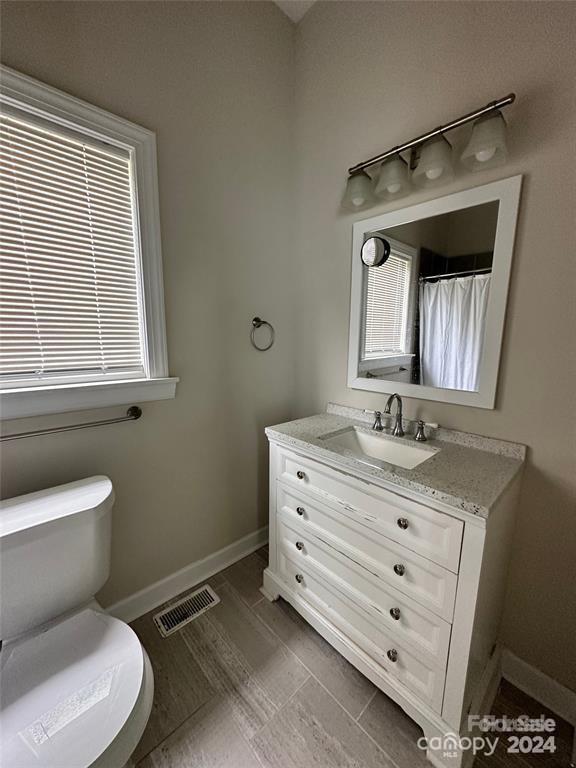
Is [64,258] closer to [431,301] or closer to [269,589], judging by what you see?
[431,301]

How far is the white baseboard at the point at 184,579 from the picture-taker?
1473 mm

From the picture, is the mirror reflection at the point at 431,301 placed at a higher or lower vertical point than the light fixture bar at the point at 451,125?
lower

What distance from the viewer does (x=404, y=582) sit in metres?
1.04

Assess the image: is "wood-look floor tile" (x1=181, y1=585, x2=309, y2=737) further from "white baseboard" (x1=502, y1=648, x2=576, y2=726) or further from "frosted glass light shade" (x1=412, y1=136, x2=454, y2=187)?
"frosted glass light shade" (x1=412, y1=136, x2=454, y2=187)

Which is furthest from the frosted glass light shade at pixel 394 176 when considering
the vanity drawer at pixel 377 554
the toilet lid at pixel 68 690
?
the toilet lid at pixel 68 690

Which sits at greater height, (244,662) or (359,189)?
(359,189)

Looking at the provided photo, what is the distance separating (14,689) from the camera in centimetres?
79

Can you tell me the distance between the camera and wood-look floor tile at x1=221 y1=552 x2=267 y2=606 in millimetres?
1634

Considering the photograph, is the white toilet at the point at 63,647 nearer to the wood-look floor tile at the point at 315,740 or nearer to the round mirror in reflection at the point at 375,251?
the wood-look floor tile at the point at 315,740

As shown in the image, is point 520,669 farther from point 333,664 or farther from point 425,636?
point 333,664

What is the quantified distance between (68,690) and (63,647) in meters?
0.14

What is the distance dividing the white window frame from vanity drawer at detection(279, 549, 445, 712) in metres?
1.09

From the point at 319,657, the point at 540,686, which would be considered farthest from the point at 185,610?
the point at 540,686

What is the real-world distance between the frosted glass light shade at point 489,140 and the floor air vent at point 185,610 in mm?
2271
